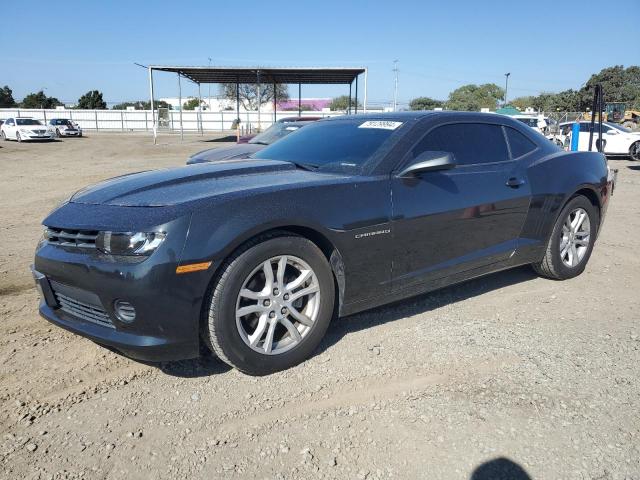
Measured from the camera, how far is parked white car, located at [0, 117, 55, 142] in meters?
32.4

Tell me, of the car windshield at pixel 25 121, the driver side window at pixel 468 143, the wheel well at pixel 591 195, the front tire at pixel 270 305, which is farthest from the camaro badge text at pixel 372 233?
the car windshield at pixel 25 121

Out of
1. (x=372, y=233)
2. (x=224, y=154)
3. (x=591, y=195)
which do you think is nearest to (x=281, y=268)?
(x=372, y=233)

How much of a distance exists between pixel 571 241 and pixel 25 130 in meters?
34.9

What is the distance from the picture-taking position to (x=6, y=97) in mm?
75062

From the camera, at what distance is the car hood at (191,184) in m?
3.02

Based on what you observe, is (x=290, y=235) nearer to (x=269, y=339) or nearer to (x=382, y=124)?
(x=269, y=339)

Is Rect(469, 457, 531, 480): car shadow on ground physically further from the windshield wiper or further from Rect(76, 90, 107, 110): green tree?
Rect(76, 90, 107, 110): green tree

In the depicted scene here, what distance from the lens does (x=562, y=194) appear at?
4.68m

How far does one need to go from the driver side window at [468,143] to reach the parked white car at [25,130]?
1346 inches

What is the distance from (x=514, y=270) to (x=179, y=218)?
3815 millimetres

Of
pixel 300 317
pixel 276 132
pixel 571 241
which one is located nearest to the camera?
pixel 300 317

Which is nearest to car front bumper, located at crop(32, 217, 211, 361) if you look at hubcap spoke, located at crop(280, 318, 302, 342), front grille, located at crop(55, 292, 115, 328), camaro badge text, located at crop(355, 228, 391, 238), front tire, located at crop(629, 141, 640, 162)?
front grille, located at crop(55, 292, 115, 328)

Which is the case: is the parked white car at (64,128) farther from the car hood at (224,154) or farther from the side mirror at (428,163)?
the side mirror at (428,163)

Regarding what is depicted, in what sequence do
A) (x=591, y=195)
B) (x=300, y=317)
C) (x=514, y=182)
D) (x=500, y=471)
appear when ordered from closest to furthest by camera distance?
(x=500, y=471)
(x=300, y=317)
(x=514, y=182)
(x=591, y=195)
